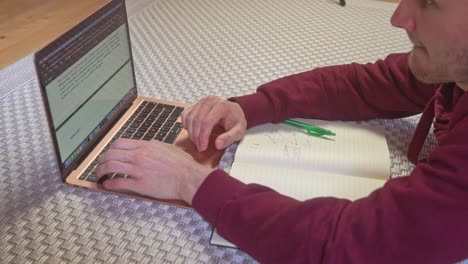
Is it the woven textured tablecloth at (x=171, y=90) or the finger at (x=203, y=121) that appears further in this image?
the finger at (x=203, y=121)

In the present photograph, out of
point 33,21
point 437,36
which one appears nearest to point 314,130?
point 437,36

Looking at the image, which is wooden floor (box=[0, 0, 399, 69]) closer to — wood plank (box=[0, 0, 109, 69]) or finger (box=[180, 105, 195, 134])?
wood plank (box=[0, 0, 109, 69])

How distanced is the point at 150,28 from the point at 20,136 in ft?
1.95

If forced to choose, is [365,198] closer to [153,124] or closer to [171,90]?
[153,124]

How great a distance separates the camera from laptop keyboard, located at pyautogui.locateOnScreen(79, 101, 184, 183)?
848 mm

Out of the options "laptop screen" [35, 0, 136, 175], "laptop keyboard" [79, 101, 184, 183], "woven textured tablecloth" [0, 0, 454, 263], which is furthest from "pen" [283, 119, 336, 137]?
"laptop screen" [35, 0, 136, 175]

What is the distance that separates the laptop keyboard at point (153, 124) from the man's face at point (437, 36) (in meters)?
0.41

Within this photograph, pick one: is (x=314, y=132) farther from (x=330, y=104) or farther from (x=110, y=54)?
(x=110, y=54)

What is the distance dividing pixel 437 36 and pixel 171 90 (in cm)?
56

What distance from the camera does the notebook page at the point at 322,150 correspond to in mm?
786

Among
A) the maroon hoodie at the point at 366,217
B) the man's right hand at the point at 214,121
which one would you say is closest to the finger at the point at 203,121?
the man's right hand at the point at 214,121

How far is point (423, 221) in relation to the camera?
556 mm

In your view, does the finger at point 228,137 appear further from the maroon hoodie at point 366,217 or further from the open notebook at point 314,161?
the maroon hoodie at point 366,217

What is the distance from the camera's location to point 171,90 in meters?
1.04
